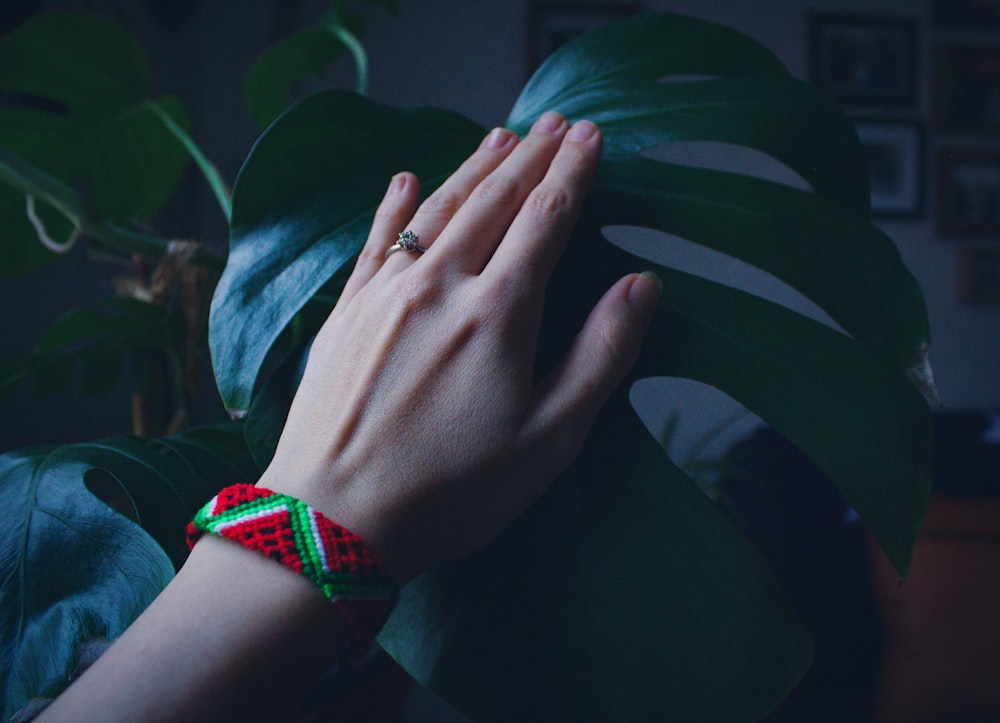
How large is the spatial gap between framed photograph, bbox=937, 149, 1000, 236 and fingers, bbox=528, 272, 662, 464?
2.15 meters

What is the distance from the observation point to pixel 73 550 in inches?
15.8

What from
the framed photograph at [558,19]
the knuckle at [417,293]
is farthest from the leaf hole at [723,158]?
the knuckle at [417,293]

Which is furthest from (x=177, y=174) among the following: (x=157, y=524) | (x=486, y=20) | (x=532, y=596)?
(x=486, y=20)

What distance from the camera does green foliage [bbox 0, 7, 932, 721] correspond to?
0.39 m

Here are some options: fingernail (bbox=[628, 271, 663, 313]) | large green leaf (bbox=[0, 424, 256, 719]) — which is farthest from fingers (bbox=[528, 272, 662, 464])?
large green leaf (bbox=[0, 424, 256, 719])

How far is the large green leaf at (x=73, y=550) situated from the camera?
37 centimetres

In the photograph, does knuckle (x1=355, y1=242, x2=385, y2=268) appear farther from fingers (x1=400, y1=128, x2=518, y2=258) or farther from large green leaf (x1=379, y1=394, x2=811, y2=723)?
large green leaf (x1=379, y1=394, x2=811, y2=723)

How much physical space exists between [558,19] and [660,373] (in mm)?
1739

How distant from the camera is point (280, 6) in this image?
1.70 metres

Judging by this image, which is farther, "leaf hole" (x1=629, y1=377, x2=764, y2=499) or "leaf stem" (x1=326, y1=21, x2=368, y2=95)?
"leaf hole" (x1=629, y1=377, x2=764, y2=499)

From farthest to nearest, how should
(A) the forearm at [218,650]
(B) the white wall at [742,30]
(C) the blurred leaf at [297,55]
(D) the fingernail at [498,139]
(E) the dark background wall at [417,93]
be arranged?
(B) the white wall at [742,30] < (E) the dark background wall at [417,93] < (C) the blurred leaf at [297,55] < (D) the fingernail at [498,139] < (A) the forearm at [218,650]

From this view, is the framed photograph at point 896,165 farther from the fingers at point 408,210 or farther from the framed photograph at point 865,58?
the fingers at point 408,210

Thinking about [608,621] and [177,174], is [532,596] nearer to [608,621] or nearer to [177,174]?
[608,621]

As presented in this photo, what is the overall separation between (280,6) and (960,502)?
1.93m
